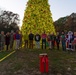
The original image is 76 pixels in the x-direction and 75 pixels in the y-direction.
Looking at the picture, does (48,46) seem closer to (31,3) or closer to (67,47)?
(67,47)

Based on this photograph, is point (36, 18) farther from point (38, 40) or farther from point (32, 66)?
point (32, 66)

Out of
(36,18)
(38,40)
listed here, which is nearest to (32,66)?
(38,40)

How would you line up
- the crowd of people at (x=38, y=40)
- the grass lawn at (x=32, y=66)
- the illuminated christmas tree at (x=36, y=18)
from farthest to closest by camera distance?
1. the illuminated christmas tree at (x=36, y=18)
2. the crowd of people at (x=38, y=40)
3. the grass lawn at (x=32, y=66)

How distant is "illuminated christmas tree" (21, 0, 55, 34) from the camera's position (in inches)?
1257

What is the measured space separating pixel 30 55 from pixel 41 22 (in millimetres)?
11142

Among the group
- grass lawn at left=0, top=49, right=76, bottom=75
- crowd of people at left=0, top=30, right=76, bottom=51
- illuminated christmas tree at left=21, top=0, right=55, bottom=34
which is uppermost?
illuminated christmas tree at left=21, top=0, right=55, bottom=34

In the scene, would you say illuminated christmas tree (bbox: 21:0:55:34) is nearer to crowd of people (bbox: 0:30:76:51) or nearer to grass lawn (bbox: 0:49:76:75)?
crowd of people (bbox: 0:30:76:51)

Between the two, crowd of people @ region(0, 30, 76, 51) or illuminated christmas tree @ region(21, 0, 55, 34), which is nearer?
crowd of people @ region(0, 30, 76, 51)

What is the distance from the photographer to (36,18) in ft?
106

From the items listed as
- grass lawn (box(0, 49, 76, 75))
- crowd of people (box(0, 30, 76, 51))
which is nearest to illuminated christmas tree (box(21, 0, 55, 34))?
crowd of people (box(0, 30, 76, 51))

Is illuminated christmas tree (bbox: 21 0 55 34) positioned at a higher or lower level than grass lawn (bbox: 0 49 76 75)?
higher

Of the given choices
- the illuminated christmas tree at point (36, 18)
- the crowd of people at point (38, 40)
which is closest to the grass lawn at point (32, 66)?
the crowd of people at point (38, 40)

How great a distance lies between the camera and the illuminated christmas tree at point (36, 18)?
3194cm

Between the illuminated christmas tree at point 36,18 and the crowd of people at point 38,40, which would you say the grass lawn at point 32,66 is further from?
the illuminated christmas tree at point 36,18
